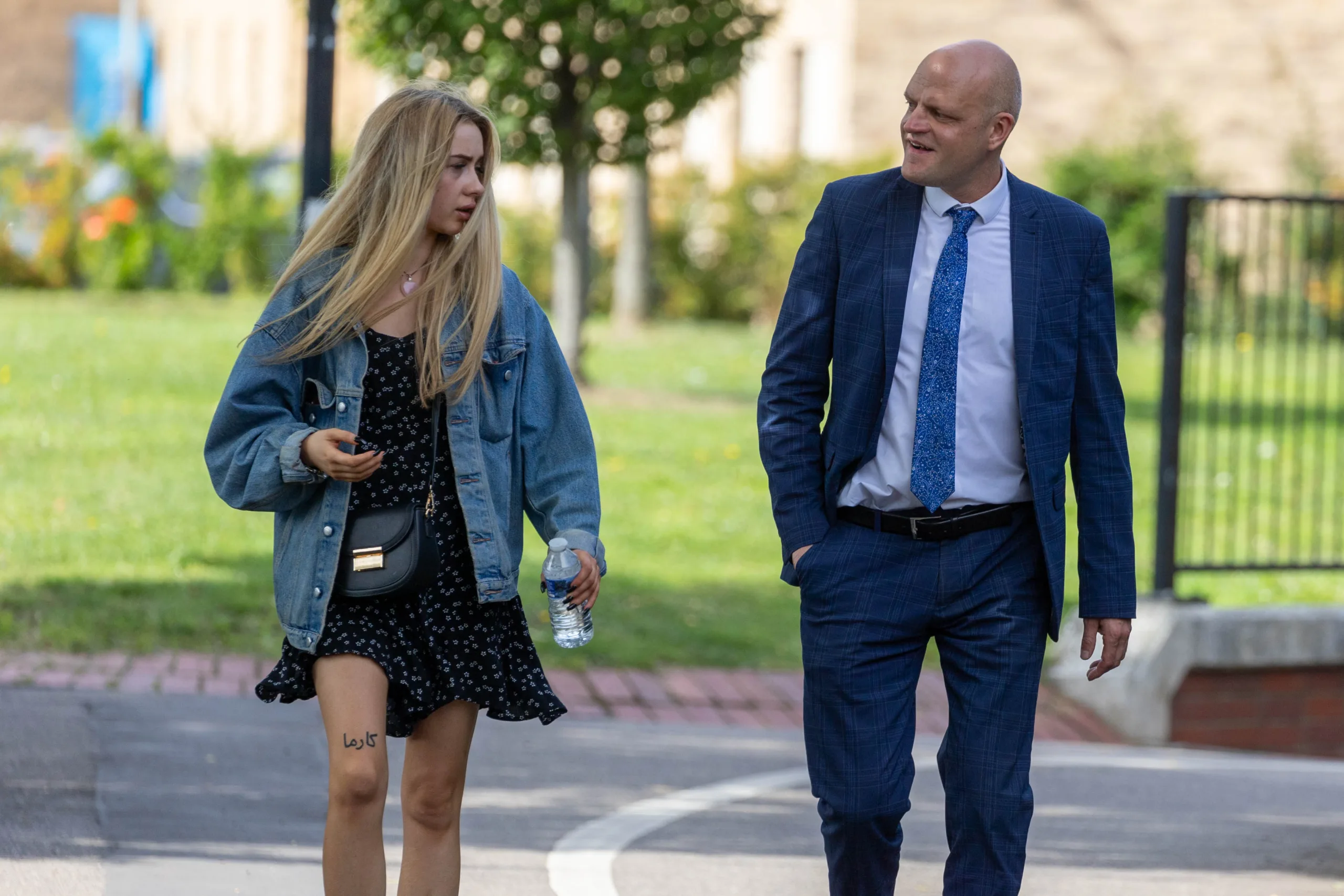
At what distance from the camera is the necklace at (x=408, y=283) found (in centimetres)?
366

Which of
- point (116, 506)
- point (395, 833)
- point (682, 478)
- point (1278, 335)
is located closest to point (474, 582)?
point (395, 833)

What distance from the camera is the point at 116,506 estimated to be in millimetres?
9359

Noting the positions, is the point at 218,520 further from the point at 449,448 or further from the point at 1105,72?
the point at 1105,72

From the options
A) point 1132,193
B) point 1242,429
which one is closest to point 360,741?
point 1242,429

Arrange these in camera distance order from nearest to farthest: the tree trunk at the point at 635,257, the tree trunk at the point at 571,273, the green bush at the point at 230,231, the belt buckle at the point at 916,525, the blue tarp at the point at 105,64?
the belt buckle at the point at 916,525, the tree trunk at the point at 571,273, the green bush at the point at 230,231, the tree trunk at the point at 635,257, the blue tarp at the point at 105,64

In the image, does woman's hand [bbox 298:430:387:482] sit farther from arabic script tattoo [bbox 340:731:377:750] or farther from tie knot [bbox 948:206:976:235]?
tie knot [bbox 948:206:976:235]

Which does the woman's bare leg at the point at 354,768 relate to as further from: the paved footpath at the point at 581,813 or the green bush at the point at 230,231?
the green bush at the point at 230,231

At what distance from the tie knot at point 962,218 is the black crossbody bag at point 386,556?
1.19 metres

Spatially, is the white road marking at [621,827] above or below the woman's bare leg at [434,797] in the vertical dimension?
below

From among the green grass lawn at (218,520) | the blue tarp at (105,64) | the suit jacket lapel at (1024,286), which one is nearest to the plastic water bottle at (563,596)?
the suit jacket lapel at (1024,286)

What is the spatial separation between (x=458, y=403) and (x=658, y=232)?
21344 millimetres

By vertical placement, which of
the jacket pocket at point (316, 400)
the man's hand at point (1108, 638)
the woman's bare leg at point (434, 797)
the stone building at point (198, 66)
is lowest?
the woman's bare leg at point (434, 797)

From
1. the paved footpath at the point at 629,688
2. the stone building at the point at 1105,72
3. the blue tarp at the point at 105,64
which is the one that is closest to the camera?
the paved footpath at the point at 629,688

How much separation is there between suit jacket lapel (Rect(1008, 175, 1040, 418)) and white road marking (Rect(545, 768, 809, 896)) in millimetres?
1931
